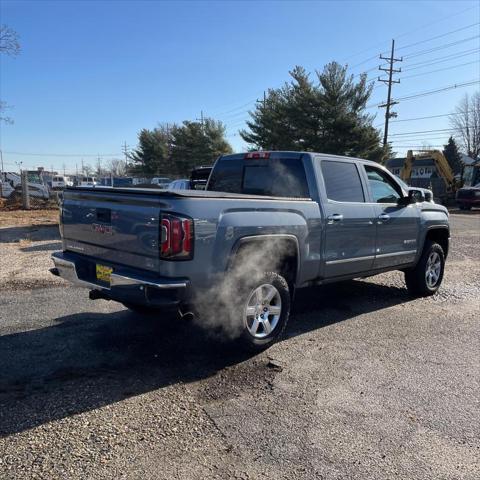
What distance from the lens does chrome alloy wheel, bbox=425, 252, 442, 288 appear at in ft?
23.7

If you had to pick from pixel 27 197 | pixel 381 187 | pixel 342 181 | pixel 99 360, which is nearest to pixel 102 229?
pixel 99 360

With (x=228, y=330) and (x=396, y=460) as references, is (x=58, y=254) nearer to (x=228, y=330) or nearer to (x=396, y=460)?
(x=228, y=330)

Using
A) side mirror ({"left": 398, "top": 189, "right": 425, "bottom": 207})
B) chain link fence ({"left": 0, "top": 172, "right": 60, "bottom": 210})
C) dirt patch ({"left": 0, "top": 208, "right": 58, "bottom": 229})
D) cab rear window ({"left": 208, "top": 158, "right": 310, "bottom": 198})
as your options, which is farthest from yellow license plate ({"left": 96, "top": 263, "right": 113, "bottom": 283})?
chain link fence ({"left": 0, "top": 172, "right": 60, "bottom": 210})

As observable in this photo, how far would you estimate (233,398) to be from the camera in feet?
12.4

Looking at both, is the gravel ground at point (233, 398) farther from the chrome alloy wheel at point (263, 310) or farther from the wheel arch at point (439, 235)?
the wheel arch at point (439, 235)

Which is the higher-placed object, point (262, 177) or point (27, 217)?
point (262, 177)

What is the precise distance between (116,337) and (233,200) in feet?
6.61

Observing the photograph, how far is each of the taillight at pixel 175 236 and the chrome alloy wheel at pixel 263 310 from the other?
92cm

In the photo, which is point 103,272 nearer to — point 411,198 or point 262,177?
point 262,177

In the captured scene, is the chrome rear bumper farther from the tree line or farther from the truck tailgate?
the tree line

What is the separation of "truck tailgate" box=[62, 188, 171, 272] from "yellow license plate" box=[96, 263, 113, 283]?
7cm

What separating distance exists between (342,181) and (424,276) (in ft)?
7.96

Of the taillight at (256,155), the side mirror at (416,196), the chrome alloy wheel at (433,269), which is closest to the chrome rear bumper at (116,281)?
the taillight at (256,155)

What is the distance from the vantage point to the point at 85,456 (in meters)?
2.90
